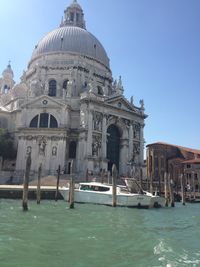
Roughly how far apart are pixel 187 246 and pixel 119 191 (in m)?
10.6

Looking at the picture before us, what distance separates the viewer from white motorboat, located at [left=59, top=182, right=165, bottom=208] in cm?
1669

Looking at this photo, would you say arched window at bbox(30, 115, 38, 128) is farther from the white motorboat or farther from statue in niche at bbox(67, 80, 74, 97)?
the white motorboat

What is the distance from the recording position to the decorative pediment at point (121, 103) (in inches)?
1242

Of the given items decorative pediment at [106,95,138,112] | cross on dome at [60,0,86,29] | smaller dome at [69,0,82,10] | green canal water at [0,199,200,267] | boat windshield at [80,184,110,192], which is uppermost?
smaller dome at [69,0,82,10]

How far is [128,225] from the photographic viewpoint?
10.2 meters

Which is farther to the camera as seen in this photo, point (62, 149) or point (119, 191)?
point (62, 149)

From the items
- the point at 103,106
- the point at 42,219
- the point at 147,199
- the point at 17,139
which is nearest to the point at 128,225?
the point at 42,219

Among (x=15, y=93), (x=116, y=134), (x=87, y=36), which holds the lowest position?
(x=116, y=134)

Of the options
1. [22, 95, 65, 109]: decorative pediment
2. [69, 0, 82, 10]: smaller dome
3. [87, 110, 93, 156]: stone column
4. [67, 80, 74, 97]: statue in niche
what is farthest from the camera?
[69, 0, 82, 10]: smaller dome

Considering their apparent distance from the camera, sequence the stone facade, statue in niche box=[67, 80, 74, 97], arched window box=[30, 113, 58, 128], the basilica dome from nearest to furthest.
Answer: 1. arched window box=[30, 113, 58, 128]
2. statue in niche box=[67, 80, 74, 97]
3. the basilica dome
4. the stone facade

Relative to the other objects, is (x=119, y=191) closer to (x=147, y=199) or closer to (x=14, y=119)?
(x=147, y=199)

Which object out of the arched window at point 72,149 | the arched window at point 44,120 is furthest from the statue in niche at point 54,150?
the arched window at point 44,120

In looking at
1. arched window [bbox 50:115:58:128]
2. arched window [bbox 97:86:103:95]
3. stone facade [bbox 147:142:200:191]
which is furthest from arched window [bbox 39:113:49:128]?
stone facade [bbox 147:142:200:191]

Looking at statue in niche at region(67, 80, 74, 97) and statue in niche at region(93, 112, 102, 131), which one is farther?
statue in niche at region(67, 80, 74, 97)
